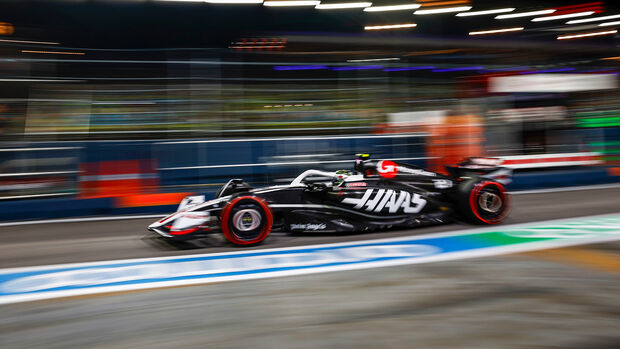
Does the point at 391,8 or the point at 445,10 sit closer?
the point at 391,8

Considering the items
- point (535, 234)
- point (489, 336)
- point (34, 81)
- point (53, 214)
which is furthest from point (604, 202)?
point (34, 81)

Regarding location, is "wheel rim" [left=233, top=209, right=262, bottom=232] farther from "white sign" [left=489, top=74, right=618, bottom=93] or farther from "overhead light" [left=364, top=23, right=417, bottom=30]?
"overhead light" [left=364, top=23, right=417, bottom=30]

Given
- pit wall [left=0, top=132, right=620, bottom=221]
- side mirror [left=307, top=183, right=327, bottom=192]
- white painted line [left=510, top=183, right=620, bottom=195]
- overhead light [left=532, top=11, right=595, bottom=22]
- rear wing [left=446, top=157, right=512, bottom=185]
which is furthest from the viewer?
overhead light [left=532, top=11, right=595, bottom=22]

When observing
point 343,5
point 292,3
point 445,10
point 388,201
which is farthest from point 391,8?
point 388,201

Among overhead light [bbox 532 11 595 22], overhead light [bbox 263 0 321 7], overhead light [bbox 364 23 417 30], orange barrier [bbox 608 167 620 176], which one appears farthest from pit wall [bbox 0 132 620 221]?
overhead light [bbox 532 11 595 22]

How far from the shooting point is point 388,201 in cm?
476

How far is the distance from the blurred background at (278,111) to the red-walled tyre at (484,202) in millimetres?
3120

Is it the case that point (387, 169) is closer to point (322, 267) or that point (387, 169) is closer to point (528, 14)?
point (322, 267)

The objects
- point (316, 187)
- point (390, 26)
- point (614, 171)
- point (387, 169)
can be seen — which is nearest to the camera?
point (316, 187)

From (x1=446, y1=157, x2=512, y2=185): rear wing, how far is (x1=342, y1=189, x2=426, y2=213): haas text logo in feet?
2.76

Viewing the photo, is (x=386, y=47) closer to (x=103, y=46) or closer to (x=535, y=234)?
(x=535, y=234)

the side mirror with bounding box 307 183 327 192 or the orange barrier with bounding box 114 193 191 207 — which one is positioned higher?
the side mirror with bounding box 307 183 327 192

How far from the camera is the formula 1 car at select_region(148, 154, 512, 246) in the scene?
4.29 metres

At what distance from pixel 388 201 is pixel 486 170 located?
137 centimetres
